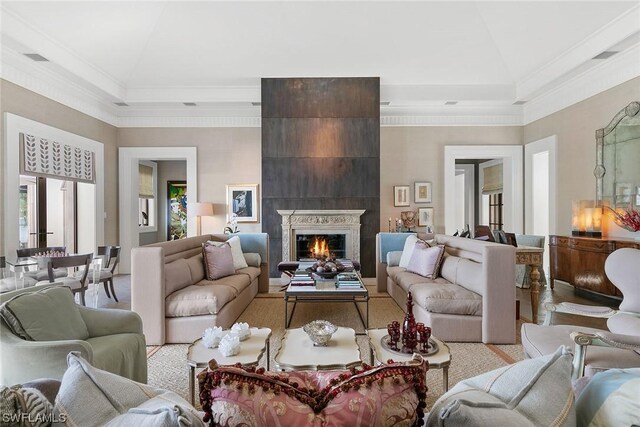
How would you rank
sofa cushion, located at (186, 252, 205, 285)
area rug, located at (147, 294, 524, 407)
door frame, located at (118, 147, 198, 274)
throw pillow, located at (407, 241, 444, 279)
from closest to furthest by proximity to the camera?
area rug, located at (147, 294, 524, 407), sofa cushion, located at (186, 252, 205, 285), throw pillow, located at (407, 241, 444, 279), door frame, located at (118, 147, 198, 274)

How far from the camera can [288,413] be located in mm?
804

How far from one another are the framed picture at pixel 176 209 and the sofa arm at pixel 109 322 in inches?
322

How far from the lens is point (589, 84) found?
530 centimetres

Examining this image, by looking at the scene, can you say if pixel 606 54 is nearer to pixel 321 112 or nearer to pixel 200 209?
pixel 321 112

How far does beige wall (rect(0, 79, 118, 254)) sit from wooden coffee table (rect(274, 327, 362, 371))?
4.43 meters

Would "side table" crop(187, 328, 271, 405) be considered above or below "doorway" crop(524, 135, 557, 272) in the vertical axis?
below

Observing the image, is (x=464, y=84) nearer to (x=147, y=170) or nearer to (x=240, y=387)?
(x=240, y=387)

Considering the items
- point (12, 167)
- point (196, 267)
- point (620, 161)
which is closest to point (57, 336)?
point (196, 267)

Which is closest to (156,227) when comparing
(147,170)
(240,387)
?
(147,170)

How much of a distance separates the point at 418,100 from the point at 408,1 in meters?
2.05

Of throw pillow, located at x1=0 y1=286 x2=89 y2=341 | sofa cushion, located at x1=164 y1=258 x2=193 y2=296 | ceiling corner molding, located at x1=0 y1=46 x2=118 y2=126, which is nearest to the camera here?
throw pillow, located at x1=0 y1=286 x2=89 y2=341

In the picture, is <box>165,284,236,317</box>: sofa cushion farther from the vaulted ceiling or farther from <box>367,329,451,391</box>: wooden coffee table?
the vaulted ceiling

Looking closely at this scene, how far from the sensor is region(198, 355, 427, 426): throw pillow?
80 centimetres

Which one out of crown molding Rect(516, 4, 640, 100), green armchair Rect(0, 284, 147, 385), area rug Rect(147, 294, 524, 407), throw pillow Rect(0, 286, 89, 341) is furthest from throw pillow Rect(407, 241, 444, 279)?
crown molding Rect(516, 4, 640, 100)
